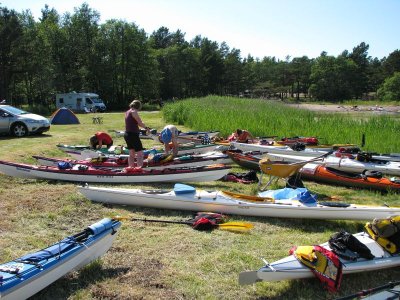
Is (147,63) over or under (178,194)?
over

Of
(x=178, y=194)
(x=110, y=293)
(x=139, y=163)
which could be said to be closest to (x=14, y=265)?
(x=110, y=293)

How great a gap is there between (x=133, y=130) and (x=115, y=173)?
101 centimetres

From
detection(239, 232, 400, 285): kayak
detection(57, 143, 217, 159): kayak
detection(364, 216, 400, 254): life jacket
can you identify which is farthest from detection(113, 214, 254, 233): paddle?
detection(57, 143, 217, 159): kayak

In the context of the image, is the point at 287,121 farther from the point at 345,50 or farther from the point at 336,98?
the point at 345,50

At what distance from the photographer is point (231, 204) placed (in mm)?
5828

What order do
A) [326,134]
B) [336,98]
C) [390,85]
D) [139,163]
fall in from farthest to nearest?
[336,98], [390,85], [326,134], [139,163]

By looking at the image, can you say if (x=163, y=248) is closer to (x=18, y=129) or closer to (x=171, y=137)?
(x=171, y=137)

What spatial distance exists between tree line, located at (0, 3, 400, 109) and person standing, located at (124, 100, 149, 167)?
1112 inches

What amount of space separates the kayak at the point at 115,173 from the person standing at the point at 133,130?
457 mm

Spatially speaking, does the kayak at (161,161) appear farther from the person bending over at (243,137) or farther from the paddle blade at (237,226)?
the paddle blade at (237,226)

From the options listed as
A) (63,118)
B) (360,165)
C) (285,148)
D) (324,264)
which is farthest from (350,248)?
(63,118)

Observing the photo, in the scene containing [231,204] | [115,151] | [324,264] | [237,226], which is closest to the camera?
[324,264]

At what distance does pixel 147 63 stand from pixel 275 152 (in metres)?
38.6

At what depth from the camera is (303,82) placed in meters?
78.1
